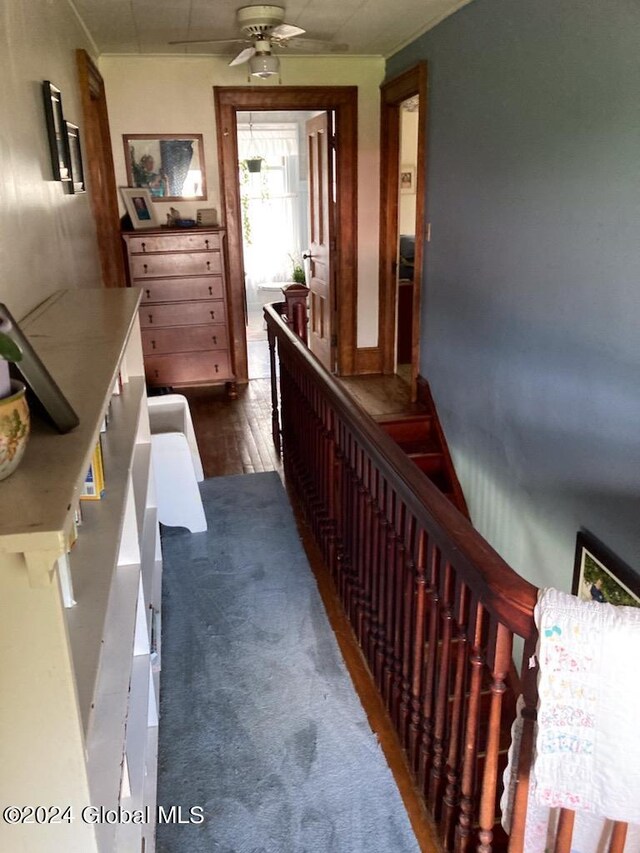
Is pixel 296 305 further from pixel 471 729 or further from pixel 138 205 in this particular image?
pixel 471 729

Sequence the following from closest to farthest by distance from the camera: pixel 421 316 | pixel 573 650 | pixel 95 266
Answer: pixel 573 650 < pixel 95 266 < pixel 421 316

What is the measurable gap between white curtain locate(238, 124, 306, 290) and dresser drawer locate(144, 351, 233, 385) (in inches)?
164

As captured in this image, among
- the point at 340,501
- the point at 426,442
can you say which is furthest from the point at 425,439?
the point at 340,501

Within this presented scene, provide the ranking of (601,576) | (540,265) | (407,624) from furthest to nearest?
(540,265)
(601,576)
(407,624)

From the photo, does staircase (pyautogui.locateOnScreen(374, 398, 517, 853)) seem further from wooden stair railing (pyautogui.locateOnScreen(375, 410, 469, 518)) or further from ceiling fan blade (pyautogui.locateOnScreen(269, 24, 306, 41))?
ceiling fan blade (pyautogui.locateOnScreen(269, 24, 306, 41))

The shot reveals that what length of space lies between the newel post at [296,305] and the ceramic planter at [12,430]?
3.12 m

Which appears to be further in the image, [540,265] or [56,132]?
[540,265]

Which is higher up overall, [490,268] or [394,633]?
[490,268]

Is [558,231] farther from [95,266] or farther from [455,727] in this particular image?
[95,266]

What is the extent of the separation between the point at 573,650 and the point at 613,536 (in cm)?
180

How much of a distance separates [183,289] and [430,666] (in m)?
3.93

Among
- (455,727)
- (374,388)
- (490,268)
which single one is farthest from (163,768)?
(374,388)

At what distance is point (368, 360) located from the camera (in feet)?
18.5

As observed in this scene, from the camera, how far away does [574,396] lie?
9.16 ft
